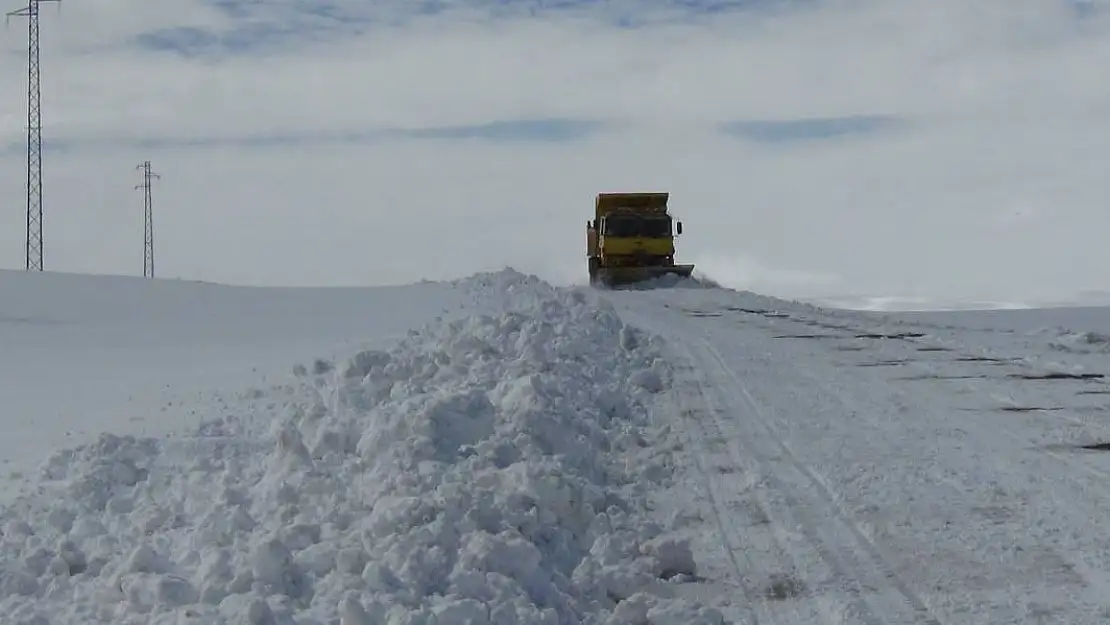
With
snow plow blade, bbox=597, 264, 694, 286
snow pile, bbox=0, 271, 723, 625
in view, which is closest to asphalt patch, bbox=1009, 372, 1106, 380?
snow pile, bbox=0, 271, 723, 625

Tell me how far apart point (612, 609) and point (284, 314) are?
56.5ft

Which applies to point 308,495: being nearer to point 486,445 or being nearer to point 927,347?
point 486,445

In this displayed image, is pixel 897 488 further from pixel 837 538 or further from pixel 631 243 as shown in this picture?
pixel 631 243

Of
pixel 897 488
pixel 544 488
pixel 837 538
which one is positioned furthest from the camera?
pixel 897 488

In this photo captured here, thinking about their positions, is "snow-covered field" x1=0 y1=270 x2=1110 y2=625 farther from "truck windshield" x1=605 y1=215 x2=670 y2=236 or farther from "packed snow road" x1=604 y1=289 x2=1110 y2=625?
"truck windshield" x1=605 y1=215 x2=670 y2=236

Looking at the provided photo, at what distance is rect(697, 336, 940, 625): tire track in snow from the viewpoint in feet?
17.5

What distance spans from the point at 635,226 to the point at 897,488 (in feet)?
89.7

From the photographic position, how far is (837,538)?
21.2 feet

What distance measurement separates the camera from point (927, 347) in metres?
16.6

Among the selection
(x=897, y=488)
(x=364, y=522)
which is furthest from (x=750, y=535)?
(x=364, y=522)

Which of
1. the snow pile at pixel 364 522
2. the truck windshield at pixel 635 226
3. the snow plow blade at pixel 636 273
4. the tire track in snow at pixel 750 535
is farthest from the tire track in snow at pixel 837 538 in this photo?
the truck windshield at pixel 635 226

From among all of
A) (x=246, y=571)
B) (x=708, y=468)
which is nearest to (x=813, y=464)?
(x=708, y=468)

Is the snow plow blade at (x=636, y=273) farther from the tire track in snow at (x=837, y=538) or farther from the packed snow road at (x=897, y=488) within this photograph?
the tire track in snow at (x=837, y=538)

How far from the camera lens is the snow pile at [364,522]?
4906mm
